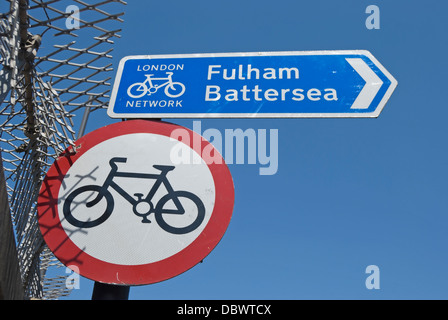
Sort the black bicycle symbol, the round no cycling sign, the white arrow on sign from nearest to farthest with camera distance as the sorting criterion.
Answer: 1. the round no cycling sign
2. the black bicycle symbol
3. the white arrow on sign

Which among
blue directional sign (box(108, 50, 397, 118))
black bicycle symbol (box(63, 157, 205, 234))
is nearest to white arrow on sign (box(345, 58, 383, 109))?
blue directional sign (box(108, 50, 397, 118))

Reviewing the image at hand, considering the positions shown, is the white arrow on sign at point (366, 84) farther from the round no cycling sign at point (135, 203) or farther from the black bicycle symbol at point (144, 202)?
the black bicycle symbol at point (144, 202)

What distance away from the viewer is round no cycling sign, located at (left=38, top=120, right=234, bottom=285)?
A: 189 centimetres

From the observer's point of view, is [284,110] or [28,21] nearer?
[284,110]

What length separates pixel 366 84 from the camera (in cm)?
236

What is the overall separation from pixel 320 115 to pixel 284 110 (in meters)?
0.18

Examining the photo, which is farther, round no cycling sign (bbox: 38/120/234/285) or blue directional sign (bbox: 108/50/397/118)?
blue directional sign (bbox: 108/50/397/118)

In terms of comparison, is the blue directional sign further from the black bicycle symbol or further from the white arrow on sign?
the black bicycle symbol

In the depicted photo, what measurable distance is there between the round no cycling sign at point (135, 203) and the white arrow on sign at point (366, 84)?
0.73 meters

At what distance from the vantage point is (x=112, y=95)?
2.47m

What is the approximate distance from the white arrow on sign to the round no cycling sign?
2.38 ft

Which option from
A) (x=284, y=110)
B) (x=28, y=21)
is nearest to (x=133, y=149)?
(x=284, y=110)

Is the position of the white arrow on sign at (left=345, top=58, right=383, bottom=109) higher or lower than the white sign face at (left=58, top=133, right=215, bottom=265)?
higher
